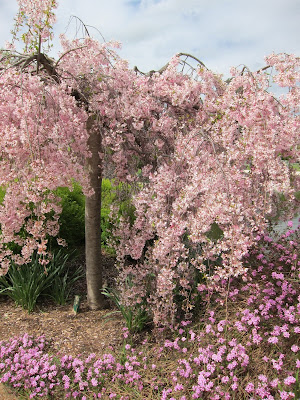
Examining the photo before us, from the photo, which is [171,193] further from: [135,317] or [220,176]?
[135,317]

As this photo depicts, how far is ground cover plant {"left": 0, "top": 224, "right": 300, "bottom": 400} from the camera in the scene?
2812 mm

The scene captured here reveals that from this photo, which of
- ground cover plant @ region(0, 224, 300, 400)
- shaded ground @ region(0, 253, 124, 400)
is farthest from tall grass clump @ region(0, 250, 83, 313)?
ground cover plant @ region(0, 224, 300, 400)

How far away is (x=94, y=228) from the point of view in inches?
164

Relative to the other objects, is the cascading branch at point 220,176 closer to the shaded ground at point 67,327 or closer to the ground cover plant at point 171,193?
the ground cover plant at point 171,193

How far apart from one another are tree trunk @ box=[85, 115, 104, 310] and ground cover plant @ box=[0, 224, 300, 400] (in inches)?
32.0

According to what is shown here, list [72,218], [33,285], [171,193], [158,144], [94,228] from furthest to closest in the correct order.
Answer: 1. [72,218]
2. [33,285]
3. [94,228]
4. [158,144]
5. [171,193]

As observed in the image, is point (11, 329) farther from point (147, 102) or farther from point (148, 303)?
point (147, 102)

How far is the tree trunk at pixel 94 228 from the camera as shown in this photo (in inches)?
157

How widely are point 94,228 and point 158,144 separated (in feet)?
4.14

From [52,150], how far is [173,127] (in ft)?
4.04

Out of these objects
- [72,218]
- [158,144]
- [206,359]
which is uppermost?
[158,144]

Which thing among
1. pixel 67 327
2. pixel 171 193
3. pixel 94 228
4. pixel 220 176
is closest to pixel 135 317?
pixel 67 327

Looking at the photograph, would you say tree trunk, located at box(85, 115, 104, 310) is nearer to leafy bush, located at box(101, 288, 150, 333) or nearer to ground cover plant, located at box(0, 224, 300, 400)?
leafy bush, located at box(101, 288, 150, 333)

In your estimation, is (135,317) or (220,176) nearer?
(220,176)
